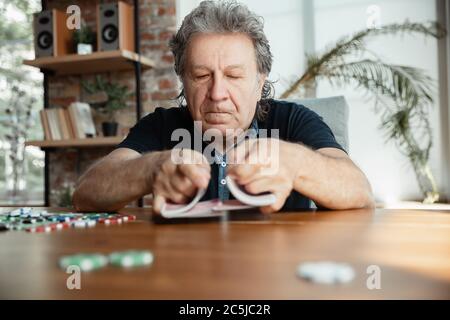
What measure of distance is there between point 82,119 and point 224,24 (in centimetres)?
234

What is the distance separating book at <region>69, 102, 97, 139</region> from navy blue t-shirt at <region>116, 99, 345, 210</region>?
2.02 metres

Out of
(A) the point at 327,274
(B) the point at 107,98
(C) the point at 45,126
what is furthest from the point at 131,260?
(B) the point at 107,98

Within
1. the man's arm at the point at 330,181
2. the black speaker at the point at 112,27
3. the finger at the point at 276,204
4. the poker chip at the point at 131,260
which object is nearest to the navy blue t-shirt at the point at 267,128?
the man's arm at the point at 330,181

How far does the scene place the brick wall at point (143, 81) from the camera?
3.57 meters

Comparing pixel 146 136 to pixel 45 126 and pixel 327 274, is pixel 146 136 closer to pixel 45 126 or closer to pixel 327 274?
pixel 327 274

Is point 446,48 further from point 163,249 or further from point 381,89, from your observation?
point 163,249

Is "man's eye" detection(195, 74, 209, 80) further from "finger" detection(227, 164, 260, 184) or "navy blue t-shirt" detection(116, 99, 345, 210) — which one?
"finger" detection(227, 164, 260, 184)

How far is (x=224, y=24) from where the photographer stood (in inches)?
51.6

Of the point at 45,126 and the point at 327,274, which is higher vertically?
the point at 45,126

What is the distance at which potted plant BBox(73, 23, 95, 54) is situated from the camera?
339cm

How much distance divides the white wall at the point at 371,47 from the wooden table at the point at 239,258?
2759 millimetres

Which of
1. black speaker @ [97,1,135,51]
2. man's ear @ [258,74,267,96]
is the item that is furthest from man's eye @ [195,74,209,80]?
black speaker @ [97,1,135,51]

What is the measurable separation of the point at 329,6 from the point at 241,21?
2557 mm

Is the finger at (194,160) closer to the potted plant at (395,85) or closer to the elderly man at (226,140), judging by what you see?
the elderly man at (226,140)
